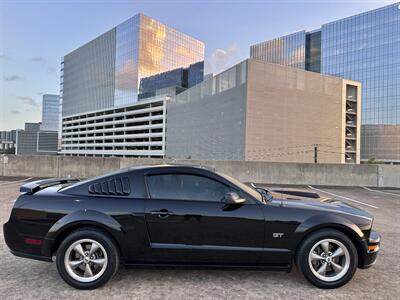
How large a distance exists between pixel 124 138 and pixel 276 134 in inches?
2576

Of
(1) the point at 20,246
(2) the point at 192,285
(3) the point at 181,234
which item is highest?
(3) the point at 181,234

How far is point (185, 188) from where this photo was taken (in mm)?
3623

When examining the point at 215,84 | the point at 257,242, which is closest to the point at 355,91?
the point at 215,84

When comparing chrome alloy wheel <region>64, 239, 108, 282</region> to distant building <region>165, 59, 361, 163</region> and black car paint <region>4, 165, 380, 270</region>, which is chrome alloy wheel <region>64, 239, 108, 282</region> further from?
distant building <region>165, 59, 361, 163</region>

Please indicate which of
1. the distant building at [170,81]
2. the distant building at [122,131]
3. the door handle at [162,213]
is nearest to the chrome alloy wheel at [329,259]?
the door handle at [162,213]

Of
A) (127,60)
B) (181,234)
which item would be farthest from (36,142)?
(181,234)

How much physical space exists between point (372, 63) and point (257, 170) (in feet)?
290

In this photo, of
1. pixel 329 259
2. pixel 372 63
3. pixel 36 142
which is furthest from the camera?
pixel 36 142

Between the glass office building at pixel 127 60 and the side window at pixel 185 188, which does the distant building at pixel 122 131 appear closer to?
the glass office building at pixel 127 60

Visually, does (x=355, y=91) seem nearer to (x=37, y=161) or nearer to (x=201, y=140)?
(x=201, y=140)

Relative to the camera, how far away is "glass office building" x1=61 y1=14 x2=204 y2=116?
97125mm

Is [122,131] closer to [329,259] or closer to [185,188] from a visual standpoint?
[185,188]

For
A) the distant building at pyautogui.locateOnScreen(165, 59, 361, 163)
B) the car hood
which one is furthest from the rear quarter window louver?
the distant building at pyautogui.locateOnScreen(165, 59, 361, 163)

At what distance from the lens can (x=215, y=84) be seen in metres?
45.6
